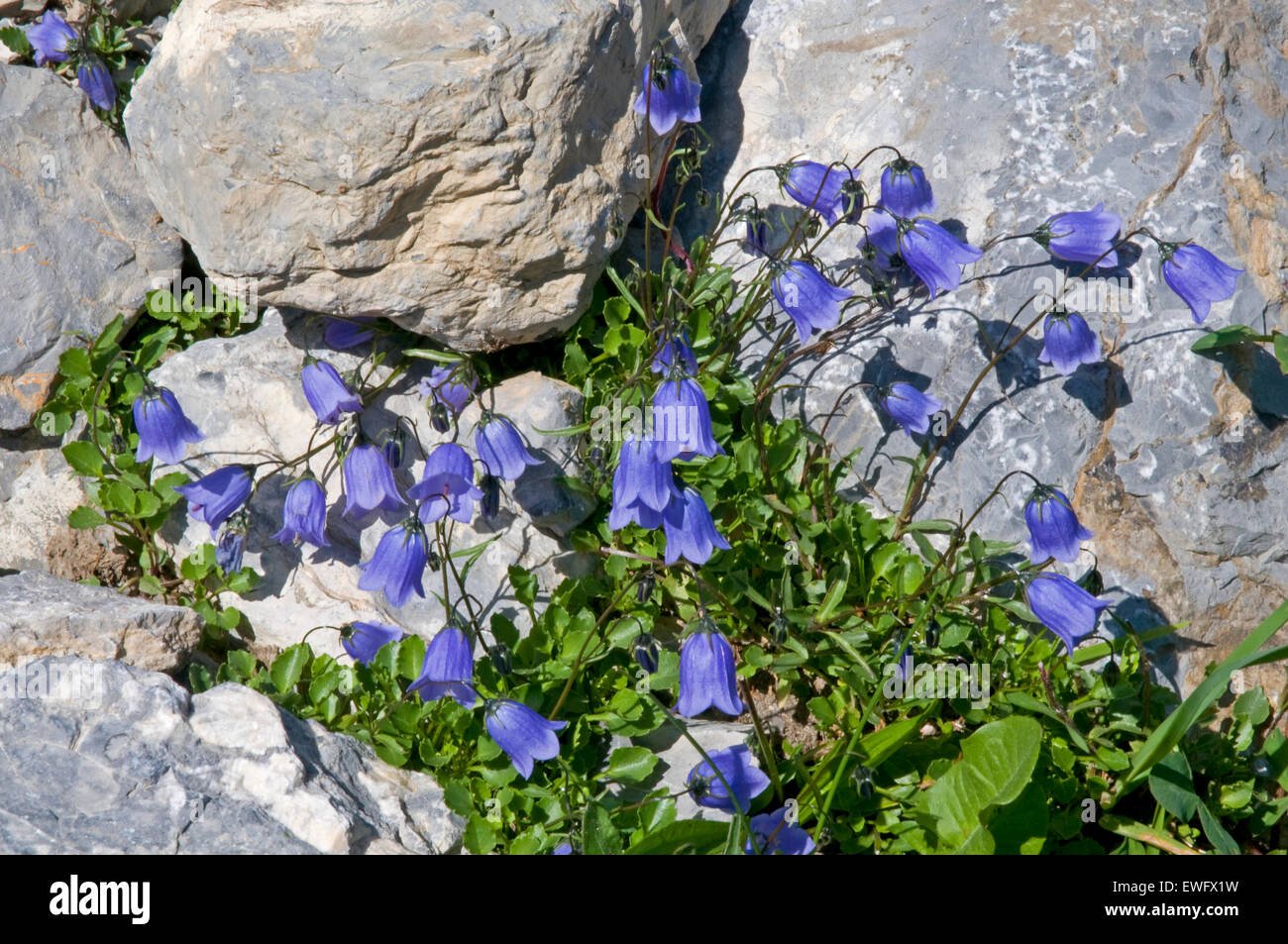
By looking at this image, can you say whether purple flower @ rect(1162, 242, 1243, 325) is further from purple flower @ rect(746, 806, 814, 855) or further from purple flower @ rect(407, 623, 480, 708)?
purple flower @ rect(407, 623, 480, 708)

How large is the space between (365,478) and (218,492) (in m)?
0.58

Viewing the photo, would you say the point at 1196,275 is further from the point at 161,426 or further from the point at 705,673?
the point at 161,426

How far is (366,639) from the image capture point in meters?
3.65

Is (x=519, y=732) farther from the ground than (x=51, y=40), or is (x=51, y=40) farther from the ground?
(x=51, y=40)

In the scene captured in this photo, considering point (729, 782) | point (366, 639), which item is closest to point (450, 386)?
point (366, 639)

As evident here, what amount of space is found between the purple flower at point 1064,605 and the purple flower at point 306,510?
2355 millimetres

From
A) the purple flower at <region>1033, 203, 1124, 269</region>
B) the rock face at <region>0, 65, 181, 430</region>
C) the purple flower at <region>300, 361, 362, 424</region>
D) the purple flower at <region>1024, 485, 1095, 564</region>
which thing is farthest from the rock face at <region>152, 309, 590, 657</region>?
the purple flower at <region>1033, 203, 1124, 269</region>

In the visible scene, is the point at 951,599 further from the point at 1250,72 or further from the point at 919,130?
the point at 1250,72

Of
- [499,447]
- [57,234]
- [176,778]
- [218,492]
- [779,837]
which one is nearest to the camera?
[176,778]

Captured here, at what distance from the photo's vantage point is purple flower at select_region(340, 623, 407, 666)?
11.9 feet

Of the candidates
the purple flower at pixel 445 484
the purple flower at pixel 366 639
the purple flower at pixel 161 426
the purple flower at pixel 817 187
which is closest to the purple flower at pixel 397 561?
the purple flower at pixel 445 484

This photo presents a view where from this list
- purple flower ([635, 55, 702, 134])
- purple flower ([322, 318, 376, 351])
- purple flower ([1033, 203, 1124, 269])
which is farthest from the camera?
purple flower ([322, 318, 376, 351])

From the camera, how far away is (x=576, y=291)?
13.1 feet

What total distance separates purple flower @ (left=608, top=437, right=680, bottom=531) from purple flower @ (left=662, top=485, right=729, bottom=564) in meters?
0.08
